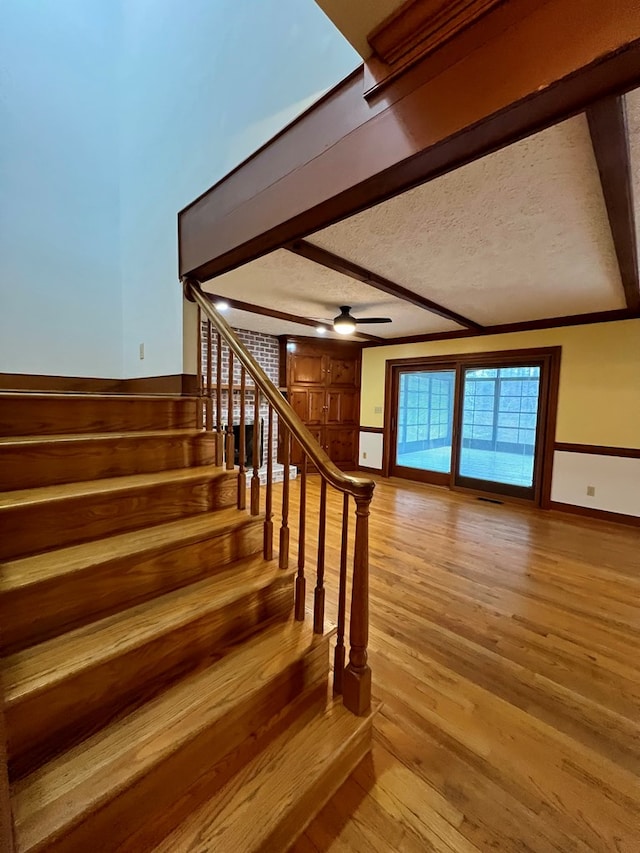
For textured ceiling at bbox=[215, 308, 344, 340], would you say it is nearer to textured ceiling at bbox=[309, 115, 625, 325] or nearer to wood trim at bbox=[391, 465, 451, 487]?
textured ceiling at bbox=[309, 115, 625, 325]

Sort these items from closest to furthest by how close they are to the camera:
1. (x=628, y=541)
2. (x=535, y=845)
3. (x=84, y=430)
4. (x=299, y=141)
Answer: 1. (x=535, y=845)
2. (x=299, y=141)
3. (x=84, y=430)
4. (x=628, y=541)

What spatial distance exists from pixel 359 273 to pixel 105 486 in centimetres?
218

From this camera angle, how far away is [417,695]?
5.24 ft

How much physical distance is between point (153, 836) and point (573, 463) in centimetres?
466

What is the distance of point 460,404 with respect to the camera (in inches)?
195

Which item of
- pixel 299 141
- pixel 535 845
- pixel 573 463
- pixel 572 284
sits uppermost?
pixel 299 141

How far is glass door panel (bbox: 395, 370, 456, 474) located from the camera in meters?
5.17

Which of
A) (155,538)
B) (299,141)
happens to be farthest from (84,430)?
(299,141)

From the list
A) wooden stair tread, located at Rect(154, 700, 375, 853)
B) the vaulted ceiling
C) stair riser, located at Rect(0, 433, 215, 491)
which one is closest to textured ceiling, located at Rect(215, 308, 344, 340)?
the vaulted ceiling

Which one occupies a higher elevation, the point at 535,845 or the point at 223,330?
the point at 223,330

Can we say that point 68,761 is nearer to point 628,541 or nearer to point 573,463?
point 628,541

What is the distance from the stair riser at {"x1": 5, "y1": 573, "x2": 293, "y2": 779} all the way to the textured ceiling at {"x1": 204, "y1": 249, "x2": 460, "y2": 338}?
2141 millimetres

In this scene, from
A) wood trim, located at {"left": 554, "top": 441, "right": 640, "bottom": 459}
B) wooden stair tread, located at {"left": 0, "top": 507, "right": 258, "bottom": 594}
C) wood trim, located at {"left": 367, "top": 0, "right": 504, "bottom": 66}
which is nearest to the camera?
wood trim, located at {"left": 367, "top": 0, "right": 504, "bottom": 66}

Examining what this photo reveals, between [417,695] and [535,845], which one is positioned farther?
[417,695]
